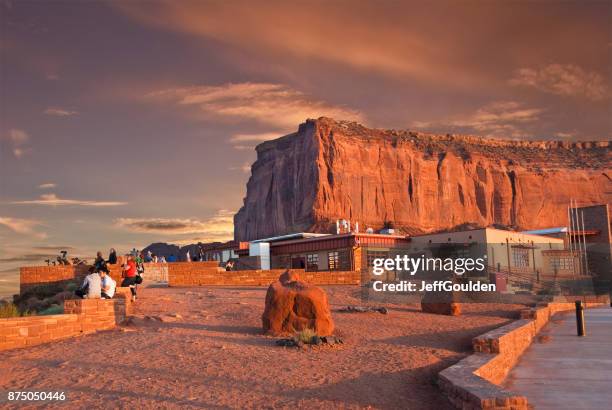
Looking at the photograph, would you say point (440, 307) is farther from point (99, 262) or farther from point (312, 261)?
point (312, 261)

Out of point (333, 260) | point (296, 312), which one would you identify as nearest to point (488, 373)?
point (296, 312)

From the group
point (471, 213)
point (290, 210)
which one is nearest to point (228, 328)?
point (290, 210)

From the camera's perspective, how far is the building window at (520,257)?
43875 mm

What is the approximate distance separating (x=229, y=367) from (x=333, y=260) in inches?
1293

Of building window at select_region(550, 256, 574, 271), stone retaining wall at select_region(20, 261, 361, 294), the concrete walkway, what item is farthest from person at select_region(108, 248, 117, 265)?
building window at select_region(550, 256, 574, 271)

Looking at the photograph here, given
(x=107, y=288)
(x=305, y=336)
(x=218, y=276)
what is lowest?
(x=305, y=336)

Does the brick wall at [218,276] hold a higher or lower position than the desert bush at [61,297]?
higher

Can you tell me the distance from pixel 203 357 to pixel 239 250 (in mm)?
39768

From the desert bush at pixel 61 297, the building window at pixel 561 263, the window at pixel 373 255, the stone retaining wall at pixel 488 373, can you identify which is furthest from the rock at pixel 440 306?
the building window at pixel 561 263

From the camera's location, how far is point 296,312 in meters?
11.6

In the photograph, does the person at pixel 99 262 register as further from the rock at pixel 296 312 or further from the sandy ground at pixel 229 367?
the rock at pixel 296 312

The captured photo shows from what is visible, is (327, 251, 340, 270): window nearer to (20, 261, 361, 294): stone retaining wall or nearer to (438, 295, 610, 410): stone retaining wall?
(20, 261, 361, 294): stone retaining wall

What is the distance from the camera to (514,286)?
121ft

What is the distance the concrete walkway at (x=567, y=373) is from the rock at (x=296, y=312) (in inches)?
149
